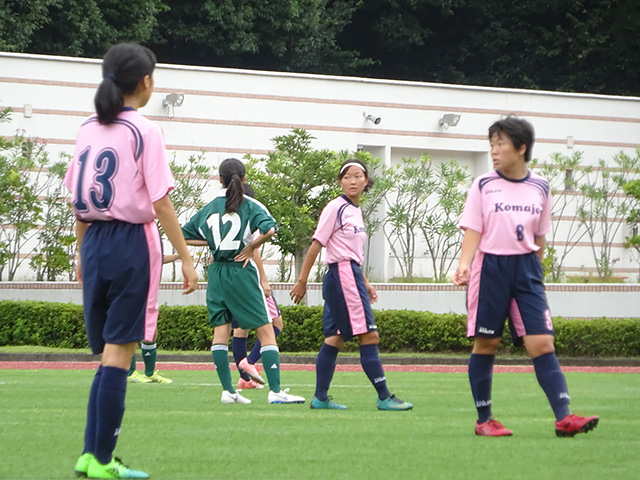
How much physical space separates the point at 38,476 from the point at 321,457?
61.0 inches

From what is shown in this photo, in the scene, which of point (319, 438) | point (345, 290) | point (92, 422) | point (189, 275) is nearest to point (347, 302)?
point (345, 290)

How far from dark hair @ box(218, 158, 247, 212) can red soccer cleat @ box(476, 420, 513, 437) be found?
3223mm

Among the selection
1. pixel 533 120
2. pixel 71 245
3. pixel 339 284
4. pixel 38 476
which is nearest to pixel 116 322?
pixel 38 476

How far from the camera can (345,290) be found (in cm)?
884

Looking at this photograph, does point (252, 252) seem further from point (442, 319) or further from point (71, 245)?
point (71, 245)

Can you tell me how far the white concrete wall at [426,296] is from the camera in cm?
2288

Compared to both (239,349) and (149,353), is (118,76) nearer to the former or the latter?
(239,349)

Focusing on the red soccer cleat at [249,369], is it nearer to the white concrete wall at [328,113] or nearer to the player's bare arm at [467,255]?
the player's bare arm at [467,255]

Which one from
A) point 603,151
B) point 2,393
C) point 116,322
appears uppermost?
point 603,151

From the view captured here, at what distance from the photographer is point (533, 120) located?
31.0m

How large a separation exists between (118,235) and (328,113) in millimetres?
23964

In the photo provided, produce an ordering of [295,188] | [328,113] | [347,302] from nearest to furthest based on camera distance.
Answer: [347,302]
[295,188]
[328,113]

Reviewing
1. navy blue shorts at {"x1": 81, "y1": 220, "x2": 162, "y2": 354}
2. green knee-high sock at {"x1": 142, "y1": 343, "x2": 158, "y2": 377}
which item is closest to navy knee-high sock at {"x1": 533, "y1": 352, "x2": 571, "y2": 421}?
navy blue shorts at {"x1": 81, "y1": 220, "x2": 162, "y2": 354}

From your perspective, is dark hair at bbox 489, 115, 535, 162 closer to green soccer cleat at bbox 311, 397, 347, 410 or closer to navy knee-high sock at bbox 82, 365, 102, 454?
green soccer cleat at bbox 311, 397, 347, 410
